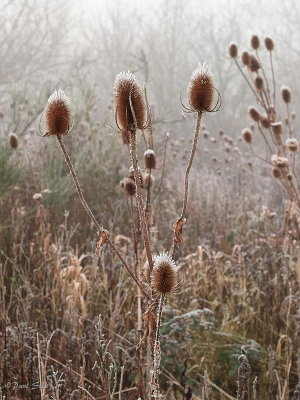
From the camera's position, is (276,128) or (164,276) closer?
(164,276)

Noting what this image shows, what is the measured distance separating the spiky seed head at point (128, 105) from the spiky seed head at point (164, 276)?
292 mm

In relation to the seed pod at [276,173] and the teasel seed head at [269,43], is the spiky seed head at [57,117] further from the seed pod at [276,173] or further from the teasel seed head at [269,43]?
the teasel seed head at [269,43]

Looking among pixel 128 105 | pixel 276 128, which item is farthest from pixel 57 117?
pixel 276 128

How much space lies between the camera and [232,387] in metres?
2.40

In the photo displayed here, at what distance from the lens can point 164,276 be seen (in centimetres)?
118

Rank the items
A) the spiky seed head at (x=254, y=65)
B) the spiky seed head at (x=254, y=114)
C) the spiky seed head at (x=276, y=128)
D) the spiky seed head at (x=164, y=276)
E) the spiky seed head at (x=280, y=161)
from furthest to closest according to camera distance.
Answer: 1. the spiky seed head at (x=254, y=114)
2. the spiky seed head at (x=254, y=65)
3. the spiky seed head at (x=276, y=128)
4. the spiky seed head at (x=280, y=161)
5. the spiky seed head at (x=164, y=276)

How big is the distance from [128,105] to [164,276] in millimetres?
368

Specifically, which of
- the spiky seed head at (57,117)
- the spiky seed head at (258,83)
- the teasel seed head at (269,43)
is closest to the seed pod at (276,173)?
the spiky seed head at (258,83)

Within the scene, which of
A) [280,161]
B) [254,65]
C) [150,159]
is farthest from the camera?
[254,65]

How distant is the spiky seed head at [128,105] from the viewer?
1.19m

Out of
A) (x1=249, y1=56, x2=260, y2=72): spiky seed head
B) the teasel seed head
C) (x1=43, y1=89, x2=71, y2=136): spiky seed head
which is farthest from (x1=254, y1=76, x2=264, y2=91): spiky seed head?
(x1=43, y1=89, x2=71, y2=136): spiky seed head

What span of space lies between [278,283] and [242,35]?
16.9m

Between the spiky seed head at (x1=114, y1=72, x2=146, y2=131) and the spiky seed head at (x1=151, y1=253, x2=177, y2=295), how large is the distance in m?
0.29

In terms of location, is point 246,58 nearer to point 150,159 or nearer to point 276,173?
point 276,173
